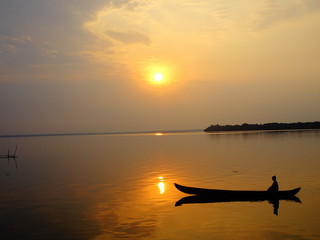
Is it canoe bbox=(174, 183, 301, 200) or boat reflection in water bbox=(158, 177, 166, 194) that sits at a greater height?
canoe bbox=(174, 183, 301, 200)

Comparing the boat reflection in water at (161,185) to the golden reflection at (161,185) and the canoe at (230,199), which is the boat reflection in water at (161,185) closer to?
the golden reflection at (161,185)

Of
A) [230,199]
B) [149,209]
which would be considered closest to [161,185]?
[230,199]

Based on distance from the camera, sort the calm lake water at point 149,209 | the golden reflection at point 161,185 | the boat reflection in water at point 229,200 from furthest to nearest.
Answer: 1. the golden reflection at point 161,185
2. the boat reflection in water at point 229,200
3. the calm lake water at point 149,209

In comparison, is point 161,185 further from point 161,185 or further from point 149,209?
point 149,209

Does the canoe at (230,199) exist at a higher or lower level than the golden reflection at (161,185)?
higher

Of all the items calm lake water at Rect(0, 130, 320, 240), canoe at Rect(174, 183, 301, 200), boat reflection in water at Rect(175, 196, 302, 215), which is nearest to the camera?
calm lake water at Rect(0, 130, 320, 240)

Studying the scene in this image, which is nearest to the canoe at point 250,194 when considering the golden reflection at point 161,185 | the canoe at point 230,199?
the canoe at point 230,199

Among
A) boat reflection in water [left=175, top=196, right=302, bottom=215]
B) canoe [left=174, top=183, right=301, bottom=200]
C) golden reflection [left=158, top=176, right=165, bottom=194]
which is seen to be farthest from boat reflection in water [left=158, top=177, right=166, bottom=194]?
canoe [left=174, top=183, right=301, bottom=200]

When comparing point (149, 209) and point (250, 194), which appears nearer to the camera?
point (149, 209)

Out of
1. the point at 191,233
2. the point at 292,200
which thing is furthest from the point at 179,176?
the point at 191,233

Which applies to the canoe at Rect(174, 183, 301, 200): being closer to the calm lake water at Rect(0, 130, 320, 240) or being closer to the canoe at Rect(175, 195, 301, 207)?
the canoe at Rect(175, 195, 301, 207)

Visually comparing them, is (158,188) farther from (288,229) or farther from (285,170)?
(285,170)

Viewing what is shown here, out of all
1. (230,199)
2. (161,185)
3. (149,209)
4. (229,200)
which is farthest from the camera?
(161,185)

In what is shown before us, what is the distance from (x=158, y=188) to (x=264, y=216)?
1333cm
